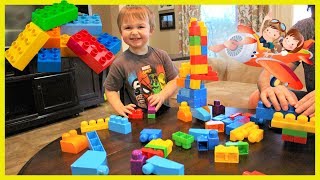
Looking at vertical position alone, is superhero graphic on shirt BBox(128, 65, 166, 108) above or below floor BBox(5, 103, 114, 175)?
above

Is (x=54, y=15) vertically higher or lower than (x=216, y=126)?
higher

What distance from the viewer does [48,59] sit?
2.69 m

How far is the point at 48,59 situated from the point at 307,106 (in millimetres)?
2382

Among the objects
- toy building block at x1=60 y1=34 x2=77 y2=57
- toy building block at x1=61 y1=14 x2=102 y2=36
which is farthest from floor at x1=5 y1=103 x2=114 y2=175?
toy building block at x1=61 y1=14 x2=102 y2=36

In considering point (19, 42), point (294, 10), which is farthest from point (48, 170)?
point (294, 10)

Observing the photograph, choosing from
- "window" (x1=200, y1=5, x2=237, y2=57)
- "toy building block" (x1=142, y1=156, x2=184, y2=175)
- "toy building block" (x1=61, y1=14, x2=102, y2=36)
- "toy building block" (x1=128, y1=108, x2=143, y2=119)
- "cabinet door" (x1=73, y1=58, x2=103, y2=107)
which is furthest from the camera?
"window" (x1=200, y1=5, x2=237, y2=57)

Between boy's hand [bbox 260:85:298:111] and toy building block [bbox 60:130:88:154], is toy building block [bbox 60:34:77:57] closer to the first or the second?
toy building block [bbox 60:130:88:154]

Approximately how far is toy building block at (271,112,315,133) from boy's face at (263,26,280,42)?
0.20 metres

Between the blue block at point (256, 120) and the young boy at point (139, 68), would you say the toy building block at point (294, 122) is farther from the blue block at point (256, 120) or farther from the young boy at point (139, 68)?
the young boy at point (139, 68)

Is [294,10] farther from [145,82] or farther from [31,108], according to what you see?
[31,108]

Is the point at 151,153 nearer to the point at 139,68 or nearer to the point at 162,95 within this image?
the point at 162,95

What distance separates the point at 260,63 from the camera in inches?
32.2

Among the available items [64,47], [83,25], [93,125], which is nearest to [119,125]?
[93,125]

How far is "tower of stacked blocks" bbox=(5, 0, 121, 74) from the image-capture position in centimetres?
249
